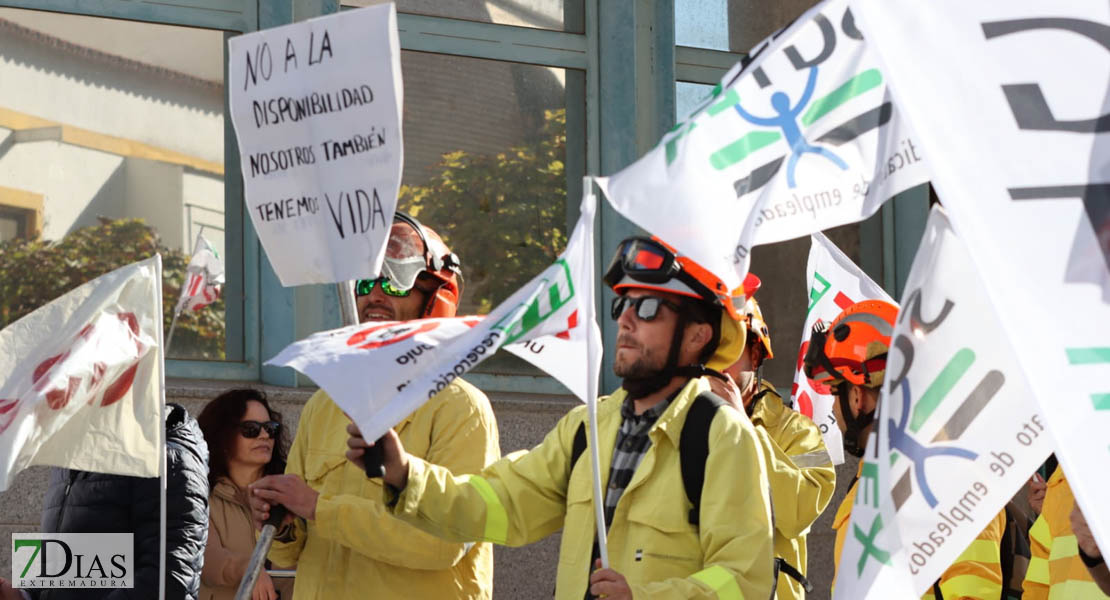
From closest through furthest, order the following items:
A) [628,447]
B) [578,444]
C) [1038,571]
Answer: [628,447]
[578,444]
[1038,571]

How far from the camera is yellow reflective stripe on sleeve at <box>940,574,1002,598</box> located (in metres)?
4.96

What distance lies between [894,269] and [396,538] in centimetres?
496

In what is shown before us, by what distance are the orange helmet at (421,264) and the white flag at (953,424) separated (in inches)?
83.3

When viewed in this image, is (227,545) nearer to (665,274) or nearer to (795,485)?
(795,485)

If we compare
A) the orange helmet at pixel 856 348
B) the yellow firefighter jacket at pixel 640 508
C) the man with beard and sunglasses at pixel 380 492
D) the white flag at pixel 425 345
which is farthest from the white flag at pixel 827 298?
the white flag at pixel 425 345

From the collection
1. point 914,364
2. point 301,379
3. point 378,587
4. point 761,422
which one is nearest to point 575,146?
point 301,379

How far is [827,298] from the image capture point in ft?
21.6

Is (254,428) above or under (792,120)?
under

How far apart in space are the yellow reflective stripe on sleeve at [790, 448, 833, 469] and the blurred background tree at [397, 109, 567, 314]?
8.91 ft

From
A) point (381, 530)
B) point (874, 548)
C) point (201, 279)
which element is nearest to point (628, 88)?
point (201, 279)

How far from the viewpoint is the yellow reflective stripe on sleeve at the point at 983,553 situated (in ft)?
16.4

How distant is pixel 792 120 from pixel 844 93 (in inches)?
5.6

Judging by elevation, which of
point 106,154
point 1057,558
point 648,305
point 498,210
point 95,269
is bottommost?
point 1057,558

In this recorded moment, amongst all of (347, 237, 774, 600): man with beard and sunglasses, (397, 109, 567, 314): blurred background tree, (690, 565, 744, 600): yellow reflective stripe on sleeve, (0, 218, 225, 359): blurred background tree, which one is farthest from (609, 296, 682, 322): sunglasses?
(397, 109, 567, 314): blurred background tree
